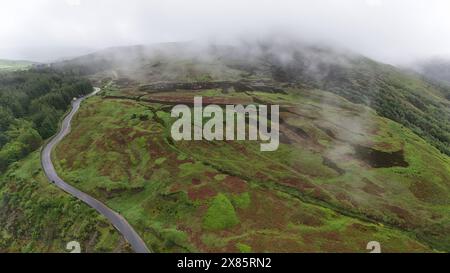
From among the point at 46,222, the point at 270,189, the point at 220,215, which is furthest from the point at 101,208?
the point at 270,189

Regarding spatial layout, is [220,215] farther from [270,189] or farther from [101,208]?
[101,208]

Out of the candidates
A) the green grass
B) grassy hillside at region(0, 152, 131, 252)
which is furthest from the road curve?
the green grass

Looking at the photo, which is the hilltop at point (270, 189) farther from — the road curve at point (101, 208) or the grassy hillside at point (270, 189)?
the road curve at point (101, 208)

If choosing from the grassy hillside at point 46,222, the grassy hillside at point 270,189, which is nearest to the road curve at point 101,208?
the grassy hillside at point 46,222

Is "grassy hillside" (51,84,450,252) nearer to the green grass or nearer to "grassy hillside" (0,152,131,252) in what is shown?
the green grass

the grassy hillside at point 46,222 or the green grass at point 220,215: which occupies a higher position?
the green grass at point 220,215
